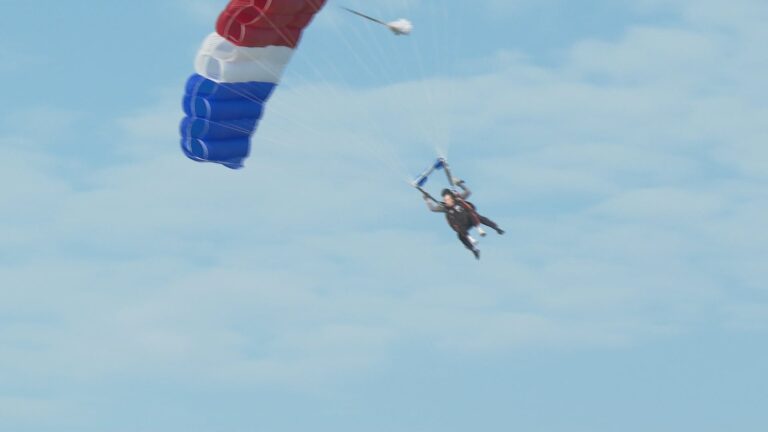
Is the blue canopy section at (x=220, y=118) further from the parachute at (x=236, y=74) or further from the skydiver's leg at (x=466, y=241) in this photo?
the skydiver's leg at (x=466, y=241)

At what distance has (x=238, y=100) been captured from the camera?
2848 centimetres

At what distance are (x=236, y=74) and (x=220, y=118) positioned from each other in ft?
2.41

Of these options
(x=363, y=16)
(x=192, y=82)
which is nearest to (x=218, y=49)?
(x=192, y=82)

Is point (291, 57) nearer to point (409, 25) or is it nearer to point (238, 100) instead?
point (238, 100)

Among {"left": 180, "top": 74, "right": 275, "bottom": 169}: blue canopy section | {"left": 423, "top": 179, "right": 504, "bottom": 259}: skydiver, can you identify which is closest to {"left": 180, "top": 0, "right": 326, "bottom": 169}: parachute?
{"left": 180, "top": 74, "right": 275, "bottom": 169}: blue canopy section

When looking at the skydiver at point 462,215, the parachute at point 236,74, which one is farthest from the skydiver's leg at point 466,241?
the parachute at point 236,74

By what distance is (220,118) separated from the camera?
92.4ft

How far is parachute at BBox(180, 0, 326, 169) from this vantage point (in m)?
27.2

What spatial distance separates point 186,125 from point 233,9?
82.1 inches

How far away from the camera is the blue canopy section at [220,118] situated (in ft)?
91.5

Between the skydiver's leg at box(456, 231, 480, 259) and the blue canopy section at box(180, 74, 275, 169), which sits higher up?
the blue canopy section at box(180, 74, 275, 169)

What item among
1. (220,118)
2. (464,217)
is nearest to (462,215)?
(464,217)

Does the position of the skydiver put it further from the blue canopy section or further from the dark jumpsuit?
the blue canopy section

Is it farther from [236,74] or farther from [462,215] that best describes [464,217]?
[236,74]
